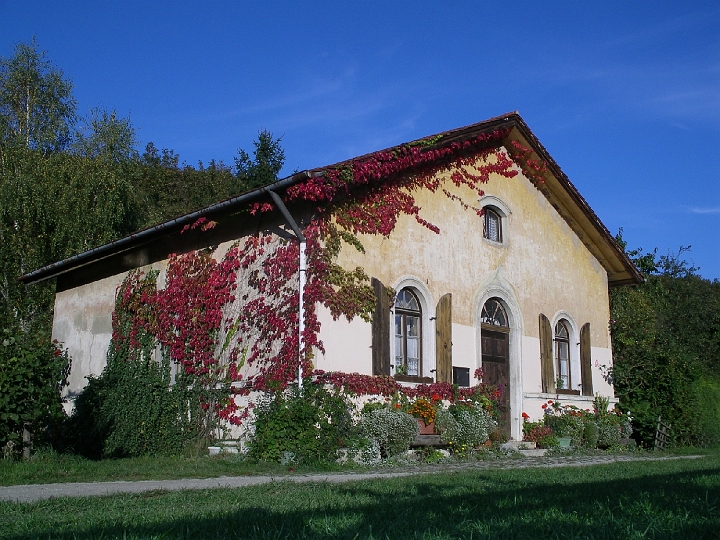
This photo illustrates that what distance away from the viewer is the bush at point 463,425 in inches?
498

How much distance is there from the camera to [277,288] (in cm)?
1215

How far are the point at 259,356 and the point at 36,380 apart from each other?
3327 mm

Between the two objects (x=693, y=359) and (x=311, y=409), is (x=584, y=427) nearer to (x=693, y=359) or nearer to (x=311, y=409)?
(x=693, y=359)

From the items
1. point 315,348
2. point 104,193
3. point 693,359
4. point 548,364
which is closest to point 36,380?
point 315,348

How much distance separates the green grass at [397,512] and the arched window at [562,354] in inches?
363

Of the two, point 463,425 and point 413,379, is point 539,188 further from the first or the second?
point 463,425

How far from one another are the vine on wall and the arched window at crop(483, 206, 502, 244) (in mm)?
1368

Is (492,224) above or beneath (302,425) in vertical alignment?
above

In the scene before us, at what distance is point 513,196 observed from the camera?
16.3 m

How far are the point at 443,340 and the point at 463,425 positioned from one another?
156 centimetres

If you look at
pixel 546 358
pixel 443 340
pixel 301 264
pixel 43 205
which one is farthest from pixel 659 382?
pixel 43 205

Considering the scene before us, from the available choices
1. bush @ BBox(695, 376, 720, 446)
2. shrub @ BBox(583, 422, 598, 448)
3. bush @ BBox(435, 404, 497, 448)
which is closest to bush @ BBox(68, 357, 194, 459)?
bush @ BBox(435, 404, 497, 448)

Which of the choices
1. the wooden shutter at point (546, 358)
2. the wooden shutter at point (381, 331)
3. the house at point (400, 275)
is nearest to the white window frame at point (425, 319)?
the house at point (400, 275)

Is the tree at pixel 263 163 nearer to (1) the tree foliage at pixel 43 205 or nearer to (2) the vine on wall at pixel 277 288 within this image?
(1) the tree foliage at pixel 43 205
